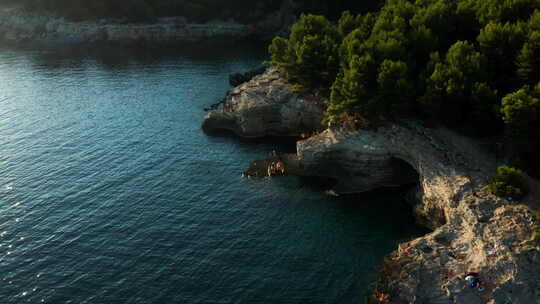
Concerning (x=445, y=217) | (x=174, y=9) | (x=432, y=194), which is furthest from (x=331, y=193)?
(x=174, y=9)

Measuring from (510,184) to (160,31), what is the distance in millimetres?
155299

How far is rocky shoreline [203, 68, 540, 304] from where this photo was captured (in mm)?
44250

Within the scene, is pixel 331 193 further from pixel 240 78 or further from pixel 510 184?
pixel 240 78

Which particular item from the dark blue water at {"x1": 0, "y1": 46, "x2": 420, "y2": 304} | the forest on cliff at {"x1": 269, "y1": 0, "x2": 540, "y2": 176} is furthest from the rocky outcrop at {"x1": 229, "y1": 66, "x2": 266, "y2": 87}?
the forest on cliff at {"x1": 269, "y1": 0, "x2": 540, "y2": 176}

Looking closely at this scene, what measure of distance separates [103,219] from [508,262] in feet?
162

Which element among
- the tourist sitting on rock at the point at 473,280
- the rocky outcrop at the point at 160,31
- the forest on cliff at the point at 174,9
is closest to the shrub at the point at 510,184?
the tourist sitting on rock at the point at 473,280

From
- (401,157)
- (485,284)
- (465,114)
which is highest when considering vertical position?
(465,114)

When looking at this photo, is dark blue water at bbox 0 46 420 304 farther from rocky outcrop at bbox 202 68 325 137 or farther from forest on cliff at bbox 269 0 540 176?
forest on cliff at bbox 269 0 540 176

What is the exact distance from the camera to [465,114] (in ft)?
206

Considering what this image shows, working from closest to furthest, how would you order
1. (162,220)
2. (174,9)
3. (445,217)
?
(445,217) < (162,220) < (174,9)

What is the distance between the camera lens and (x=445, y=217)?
55.1 metres

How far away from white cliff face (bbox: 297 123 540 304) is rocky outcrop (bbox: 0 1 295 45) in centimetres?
11511

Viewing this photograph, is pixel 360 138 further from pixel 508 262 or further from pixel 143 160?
pixel 143 160

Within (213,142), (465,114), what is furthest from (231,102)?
(465,114)
